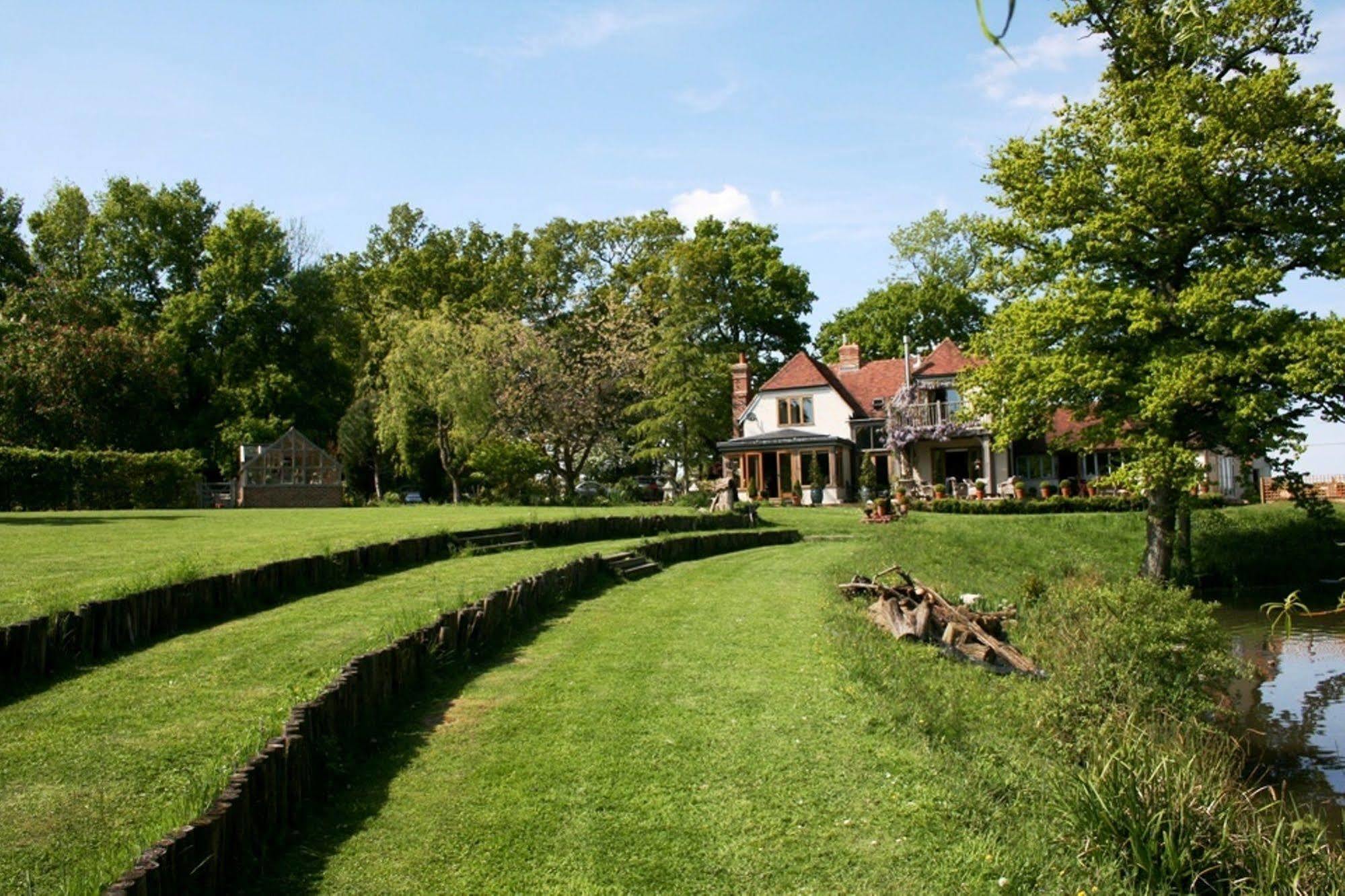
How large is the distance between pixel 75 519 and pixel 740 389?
112 ft

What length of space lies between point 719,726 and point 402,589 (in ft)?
22.3

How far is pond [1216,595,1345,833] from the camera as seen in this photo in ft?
40.3

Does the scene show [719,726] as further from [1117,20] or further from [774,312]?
[774,312]

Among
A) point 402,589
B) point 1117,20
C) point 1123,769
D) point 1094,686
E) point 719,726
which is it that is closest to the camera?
point 1123,769

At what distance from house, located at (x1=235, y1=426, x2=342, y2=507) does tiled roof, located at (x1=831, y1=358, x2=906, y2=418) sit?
81.4 ft

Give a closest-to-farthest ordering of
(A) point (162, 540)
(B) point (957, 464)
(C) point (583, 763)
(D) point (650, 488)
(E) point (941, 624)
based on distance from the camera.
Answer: (C) point (583, 763), (E) point (941, 624), (A) point (162, 540), (B) point (957, 464), (D) point (650, 488)

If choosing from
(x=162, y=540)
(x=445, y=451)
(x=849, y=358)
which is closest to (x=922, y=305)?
(x=849, y=358)

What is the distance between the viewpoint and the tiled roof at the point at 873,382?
168 ft

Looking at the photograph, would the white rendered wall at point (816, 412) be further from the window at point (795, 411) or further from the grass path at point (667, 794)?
the grass path at point (667, 794)

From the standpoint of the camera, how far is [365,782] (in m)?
7.96

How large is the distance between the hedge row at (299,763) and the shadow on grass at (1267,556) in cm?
2294

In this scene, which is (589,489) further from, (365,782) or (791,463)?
(365,782)

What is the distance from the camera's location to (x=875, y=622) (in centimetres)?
1580

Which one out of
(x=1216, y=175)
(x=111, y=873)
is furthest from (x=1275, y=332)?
(x=111, y=873)
